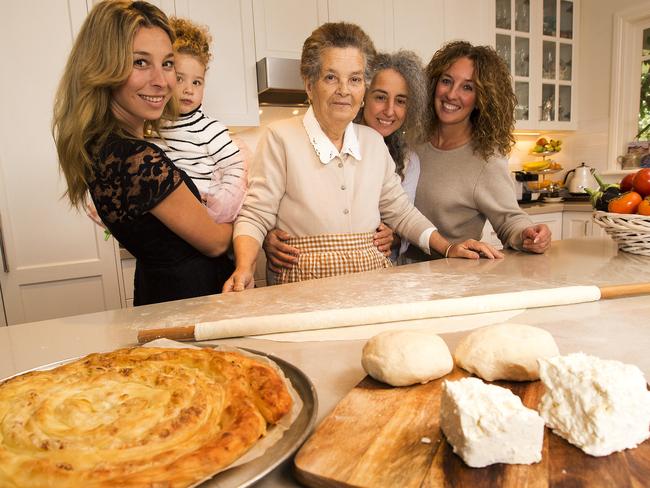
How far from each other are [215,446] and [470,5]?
3997 mm

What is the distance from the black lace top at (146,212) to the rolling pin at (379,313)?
50cm

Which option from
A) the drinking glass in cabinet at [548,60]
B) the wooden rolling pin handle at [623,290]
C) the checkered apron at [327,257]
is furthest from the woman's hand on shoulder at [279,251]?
the drinking glass in cabinet at [548,60]

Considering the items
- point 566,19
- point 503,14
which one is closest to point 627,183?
point 503,14

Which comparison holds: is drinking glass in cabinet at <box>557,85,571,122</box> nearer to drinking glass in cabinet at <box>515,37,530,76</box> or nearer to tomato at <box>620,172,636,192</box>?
drinking glass in cabinet at <box>515,37,530,76</box>

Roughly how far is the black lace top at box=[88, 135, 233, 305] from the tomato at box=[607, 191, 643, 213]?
1.27 meters

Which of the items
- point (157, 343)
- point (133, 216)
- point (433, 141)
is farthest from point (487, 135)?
point (157, 343)

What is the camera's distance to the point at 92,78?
3.84 feet

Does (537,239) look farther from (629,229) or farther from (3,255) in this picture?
(3,255)

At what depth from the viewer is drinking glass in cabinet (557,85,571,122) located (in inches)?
170

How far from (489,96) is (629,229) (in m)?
0.80

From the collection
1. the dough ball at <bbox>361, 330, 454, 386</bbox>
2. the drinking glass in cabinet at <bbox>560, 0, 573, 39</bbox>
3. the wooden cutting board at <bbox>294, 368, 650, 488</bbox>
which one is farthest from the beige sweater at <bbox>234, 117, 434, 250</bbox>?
the drinking glass in cabinet at <bbox>560, 0, 573, 39</bbox>

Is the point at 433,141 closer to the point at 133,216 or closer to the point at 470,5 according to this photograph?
the point at 133,216

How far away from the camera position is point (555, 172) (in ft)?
14.8

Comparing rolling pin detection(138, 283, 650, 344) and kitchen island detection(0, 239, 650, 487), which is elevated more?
rolling pin detection(138, 283, 650, 344)
